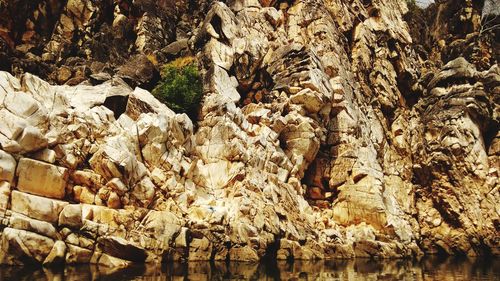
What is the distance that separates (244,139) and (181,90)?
675 centimetres

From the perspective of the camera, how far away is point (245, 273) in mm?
22312

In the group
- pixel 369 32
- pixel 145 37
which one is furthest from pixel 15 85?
pixel 369 32

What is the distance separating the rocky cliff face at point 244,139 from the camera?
23406 mm

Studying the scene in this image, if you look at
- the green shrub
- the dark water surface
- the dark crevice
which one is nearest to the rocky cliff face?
the dark crevice

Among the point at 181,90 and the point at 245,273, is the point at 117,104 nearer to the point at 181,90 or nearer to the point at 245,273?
the point at 181,90

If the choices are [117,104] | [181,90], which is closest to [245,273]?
[117,104]

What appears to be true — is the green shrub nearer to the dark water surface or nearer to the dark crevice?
the dark crevice

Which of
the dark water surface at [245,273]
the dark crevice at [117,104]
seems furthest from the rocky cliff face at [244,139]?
the dark water surface at [245,273]

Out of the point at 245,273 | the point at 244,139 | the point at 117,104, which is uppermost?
the point at 117,104

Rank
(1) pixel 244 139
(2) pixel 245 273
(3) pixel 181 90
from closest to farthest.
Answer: (2) pixel 245 273, (1) pixel 244 139, (3) pixel 181 90

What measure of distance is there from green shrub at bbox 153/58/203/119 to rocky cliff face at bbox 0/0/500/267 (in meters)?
0.99

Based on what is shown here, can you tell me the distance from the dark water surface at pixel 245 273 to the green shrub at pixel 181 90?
46.4 ft

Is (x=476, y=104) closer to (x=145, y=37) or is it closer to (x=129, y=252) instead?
(x=145, y=37)

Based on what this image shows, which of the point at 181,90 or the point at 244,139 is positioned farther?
the point at 181,90
